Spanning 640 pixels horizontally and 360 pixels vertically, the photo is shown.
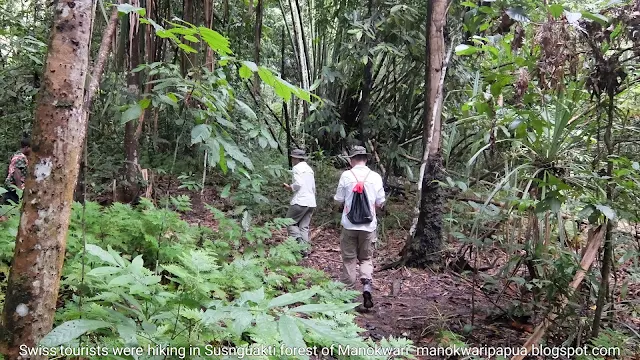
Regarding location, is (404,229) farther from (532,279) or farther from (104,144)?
(104,144)

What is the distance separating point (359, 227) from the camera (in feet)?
14.1

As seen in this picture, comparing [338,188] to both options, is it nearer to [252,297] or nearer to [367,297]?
[367,297]

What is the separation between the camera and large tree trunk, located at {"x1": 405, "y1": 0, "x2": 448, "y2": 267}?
4.96 m

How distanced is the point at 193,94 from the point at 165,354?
163 centimetres

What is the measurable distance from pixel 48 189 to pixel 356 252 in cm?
329

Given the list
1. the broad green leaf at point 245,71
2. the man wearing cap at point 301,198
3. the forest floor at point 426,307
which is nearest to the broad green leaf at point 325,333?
the broad green leaf at point 245,71

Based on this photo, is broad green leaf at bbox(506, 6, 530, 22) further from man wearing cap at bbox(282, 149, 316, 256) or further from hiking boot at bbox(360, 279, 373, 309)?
man wearing cap at bbox(282, 149, 316, 256)

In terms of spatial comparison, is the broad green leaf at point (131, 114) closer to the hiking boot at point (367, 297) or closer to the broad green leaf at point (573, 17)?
the broad green leaf at point (573, 17)

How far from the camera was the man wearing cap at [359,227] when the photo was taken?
434 cm

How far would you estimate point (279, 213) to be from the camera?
269 inches

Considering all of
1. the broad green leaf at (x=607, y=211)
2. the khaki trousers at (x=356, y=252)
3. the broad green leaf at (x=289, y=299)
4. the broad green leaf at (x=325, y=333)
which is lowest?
the khaki trousers at (x=356, y=252)

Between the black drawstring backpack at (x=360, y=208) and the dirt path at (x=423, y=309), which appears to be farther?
the black drawstring backpack at (x=360, y=208)

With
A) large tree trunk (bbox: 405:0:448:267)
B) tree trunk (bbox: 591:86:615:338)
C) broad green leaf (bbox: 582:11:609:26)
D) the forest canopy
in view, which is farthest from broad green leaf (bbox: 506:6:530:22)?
large tree trunk (bbox: 405:0:448:267)

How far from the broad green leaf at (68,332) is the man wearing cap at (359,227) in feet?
10.1
